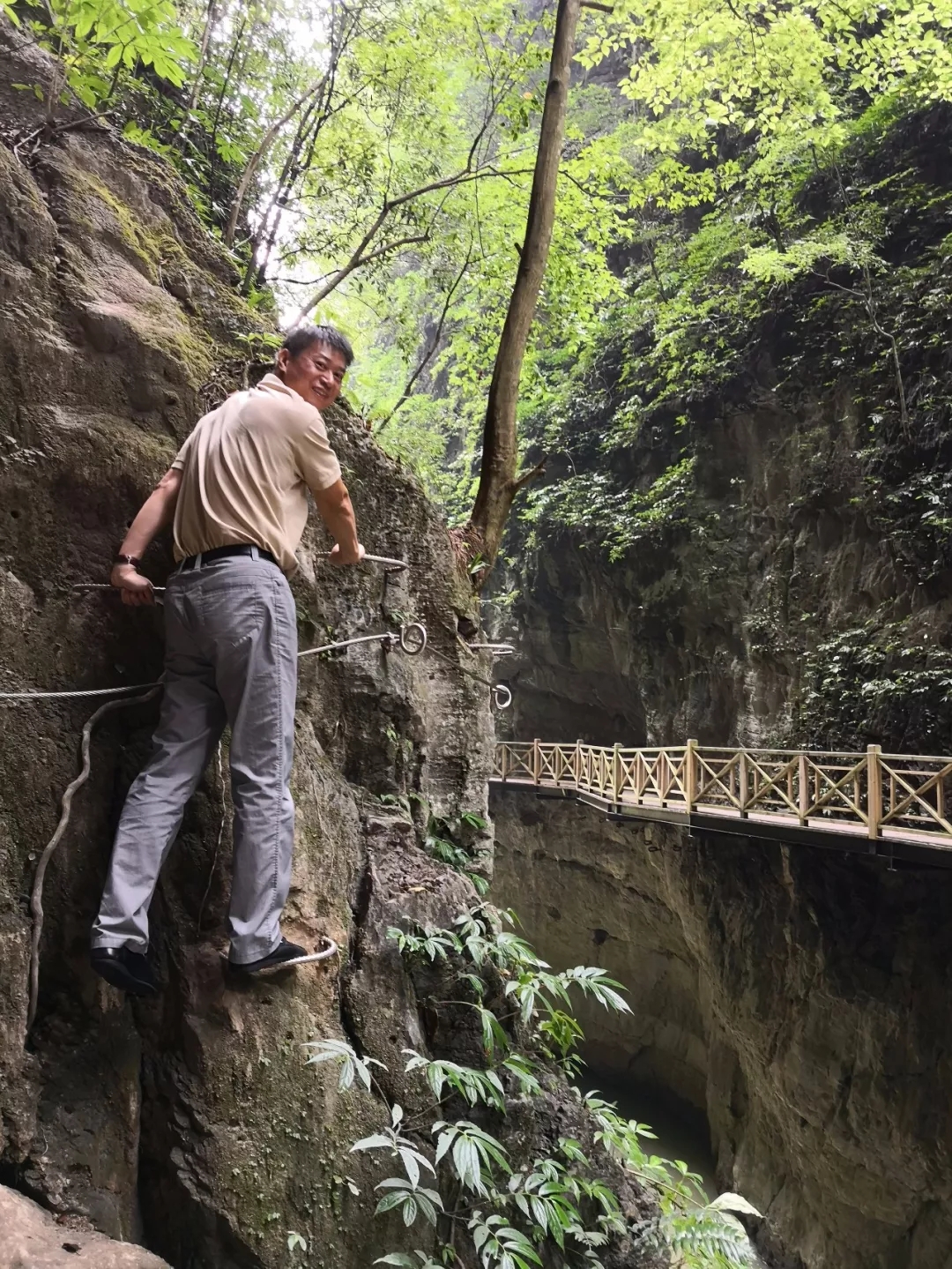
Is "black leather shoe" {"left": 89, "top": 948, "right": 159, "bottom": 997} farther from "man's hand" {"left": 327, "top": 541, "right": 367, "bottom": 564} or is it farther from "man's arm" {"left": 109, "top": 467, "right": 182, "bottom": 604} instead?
"man's hand" {"left": 327, "top": 541, "right": 367, "bottom": 564}

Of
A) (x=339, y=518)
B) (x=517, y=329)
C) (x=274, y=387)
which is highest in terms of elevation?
(x=517, y=329)

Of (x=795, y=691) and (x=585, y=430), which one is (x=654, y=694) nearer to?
(x=795, y=691)

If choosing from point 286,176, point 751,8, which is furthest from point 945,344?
point 286,176

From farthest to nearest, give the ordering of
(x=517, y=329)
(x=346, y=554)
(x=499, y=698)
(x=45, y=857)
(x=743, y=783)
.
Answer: (x=743, y=783)
(x=517, y=329)
(x=499, y=698)
(x=346, y=554)
(x=45, y=857)

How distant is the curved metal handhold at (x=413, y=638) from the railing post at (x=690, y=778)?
6.59 metres

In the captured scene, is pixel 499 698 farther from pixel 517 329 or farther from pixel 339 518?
pixel 517 329

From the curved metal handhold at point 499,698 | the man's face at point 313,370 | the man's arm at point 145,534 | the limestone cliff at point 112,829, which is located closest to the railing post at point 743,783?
the curved metal handhold at point 499,698

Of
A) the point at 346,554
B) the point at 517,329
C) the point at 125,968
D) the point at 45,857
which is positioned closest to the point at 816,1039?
the point at 517,329

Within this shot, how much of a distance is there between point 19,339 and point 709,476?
1129 cm

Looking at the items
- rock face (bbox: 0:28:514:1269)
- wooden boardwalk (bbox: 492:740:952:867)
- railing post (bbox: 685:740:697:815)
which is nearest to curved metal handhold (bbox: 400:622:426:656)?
rock face (bbox: 0:28:514:1269)

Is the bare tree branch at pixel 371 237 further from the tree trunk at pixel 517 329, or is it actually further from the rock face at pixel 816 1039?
the rock face at pixel 816 1039

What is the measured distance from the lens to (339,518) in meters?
2.24

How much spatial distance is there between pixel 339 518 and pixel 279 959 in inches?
48.0

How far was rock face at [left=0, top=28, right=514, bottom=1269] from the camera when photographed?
5.61ft
